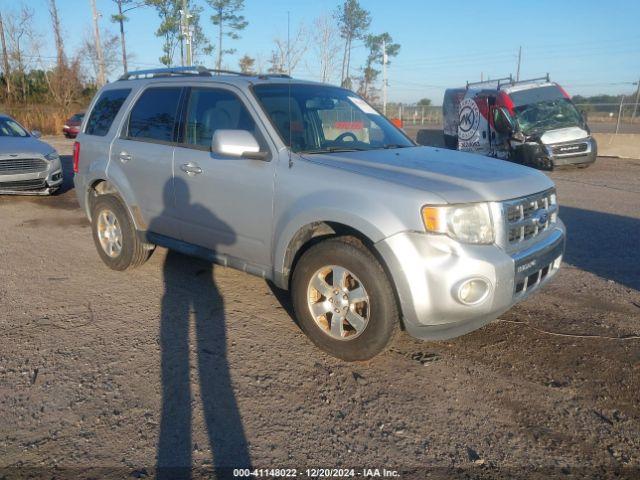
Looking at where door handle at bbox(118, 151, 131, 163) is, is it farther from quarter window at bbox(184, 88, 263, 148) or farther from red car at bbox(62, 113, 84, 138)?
red car at bbox(62, 113, 84, 138)

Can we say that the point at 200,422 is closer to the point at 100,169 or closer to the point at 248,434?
the point at 248,434

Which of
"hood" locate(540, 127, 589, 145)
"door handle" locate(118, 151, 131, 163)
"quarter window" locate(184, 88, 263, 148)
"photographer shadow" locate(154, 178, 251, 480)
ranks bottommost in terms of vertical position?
"photographer shadow" locate(154, 178, 251, 480)

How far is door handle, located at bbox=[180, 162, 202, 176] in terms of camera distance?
4.38 meters

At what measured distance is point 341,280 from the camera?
354 cm

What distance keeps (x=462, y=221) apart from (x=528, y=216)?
0.64 m

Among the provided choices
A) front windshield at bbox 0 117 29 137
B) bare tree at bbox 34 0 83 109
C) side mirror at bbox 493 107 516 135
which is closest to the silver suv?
front windshield at bbox 0 117 29 137

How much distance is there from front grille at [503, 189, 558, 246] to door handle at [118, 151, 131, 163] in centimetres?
353

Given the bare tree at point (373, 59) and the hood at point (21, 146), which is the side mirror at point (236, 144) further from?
the bare tree at point (373, 59)

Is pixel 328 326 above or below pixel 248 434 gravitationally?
above

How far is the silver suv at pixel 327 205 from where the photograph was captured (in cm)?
320

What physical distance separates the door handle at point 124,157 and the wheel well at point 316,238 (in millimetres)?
2210

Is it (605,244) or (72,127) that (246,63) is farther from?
(605,244)

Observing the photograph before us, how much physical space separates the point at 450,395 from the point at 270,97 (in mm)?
2641

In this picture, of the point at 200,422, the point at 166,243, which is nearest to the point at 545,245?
the point at 200,422
